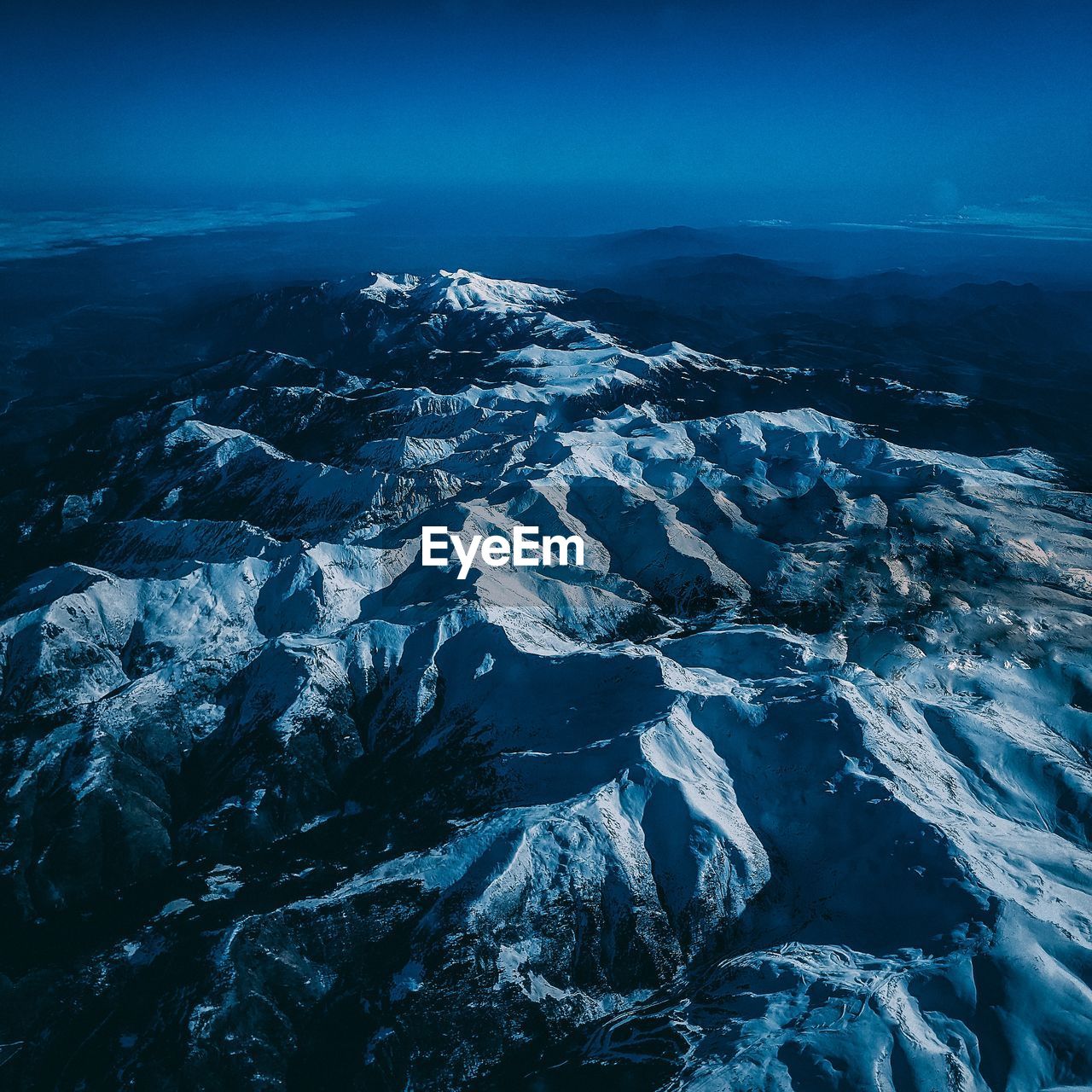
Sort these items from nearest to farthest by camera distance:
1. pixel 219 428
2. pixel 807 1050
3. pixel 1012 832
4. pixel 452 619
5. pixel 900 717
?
pixel 807 1050, pixel 1012 832, pixel 900 717, pixel 452 619, pixel 219 428

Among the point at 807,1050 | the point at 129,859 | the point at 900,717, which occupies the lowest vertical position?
the point at 129,859

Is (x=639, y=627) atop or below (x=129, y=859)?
atop

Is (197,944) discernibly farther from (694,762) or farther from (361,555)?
(361,555)

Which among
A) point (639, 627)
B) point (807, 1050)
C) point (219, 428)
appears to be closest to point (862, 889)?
point (807, 1050)

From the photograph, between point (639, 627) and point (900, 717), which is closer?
point (900, 717)

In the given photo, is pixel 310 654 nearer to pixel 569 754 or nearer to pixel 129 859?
pixel 129 859

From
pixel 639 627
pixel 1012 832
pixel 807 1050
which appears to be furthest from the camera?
pixel 639 627
